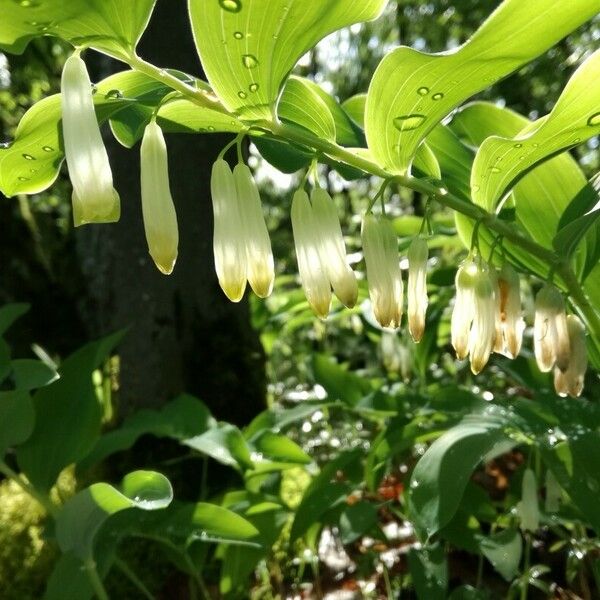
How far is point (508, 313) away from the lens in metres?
0.93

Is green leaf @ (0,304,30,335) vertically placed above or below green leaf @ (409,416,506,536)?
above

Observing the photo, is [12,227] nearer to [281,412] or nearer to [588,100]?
[281,412]

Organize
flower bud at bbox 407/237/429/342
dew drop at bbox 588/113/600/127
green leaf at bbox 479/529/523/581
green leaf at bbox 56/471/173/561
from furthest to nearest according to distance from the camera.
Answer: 1. green leaf at bbox 479/529/523/581
2. green leaf at bbox 56/471/173/561
3. flower bud at bbox 407/237/429/342
4. dew drop at bbox 588/113/600/127

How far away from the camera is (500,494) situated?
192 centimetres

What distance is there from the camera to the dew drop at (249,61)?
72 centimetres

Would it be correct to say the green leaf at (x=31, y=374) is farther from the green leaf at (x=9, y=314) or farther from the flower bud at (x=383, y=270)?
the flower bud at (x=383, y=270)

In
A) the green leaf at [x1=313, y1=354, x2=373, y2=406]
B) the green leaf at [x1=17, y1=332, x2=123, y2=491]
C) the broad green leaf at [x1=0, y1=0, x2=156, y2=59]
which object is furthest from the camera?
the green leaf at [x1=313, y1=354, x2=373, y2=406]

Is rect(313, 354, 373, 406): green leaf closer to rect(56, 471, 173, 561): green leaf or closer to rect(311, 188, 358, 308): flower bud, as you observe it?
rect(56, 471, 173, 561): green leaf

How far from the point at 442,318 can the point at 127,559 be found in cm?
104

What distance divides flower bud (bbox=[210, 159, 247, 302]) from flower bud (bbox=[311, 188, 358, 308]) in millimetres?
93

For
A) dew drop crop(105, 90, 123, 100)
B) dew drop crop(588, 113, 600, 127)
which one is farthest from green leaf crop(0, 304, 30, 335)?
dew drop crop(588, 113, 600, 127)

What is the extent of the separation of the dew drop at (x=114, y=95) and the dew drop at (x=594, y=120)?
20.3 inches

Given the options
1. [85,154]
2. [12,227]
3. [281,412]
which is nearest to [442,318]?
[281,412]

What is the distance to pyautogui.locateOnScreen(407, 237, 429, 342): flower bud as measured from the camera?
2.83ft
